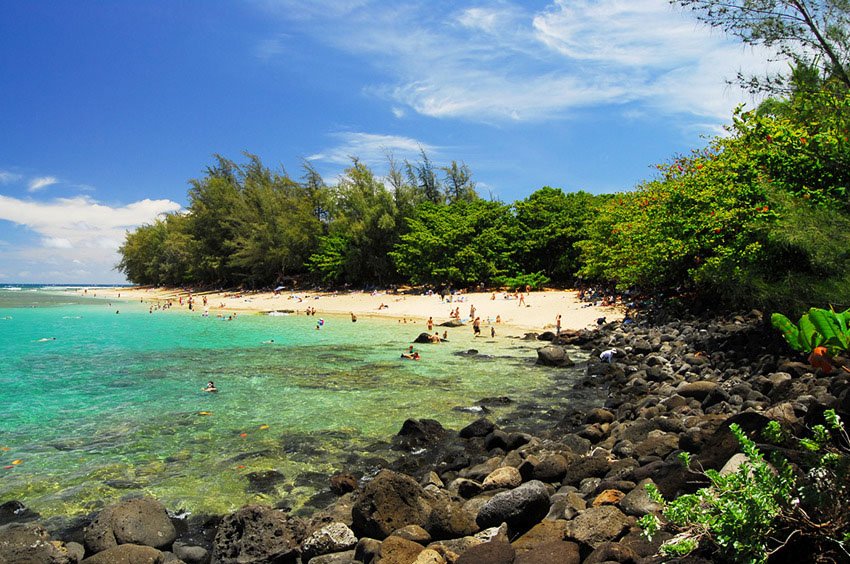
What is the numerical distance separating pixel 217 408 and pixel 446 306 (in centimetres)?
2820

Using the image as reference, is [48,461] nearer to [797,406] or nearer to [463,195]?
[797,406]

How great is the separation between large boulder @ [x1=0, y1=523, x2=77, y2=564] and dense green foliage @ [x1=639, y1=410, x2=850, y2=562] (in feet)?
19.3

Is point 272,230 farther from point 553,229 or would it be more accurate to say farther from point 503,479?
point 503,479

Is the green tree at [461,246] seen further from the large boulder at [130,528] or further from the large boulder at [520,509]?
the large boulder at [520,509]

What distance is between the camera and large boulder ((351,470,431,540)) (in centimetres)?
607

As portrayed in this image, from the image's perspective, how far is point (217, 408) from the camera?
13484 millimetres

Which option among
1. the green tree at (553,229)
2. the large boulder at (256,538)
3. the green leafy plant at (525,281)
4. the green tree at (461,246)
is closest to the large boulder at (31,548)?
the large boulder at (256,538)

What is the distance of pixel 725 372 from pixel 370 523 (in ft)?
34.0

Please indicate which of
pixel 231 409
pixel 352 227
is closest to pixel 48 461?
pixel 231 409

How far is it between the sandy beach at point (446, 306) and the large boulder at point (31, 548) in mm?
25296

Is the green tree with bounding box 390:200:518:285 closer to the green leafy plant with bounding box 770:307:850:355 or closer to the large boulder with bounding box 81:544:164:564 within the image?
the large boulder with bounding box 81:544:164:564

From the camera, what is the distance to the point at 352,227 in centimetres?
5359

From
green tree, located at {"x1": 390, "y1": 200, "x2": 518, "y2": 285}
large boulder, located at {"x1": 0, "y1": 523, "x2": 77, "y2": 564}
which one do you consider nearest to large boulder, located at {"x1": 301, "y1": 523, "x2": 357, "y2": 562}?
large boulder, located at {"x1": 0, "y1": 523, "x2": 77, "y2": 564}

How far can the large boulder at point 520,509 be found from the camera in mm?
5672
